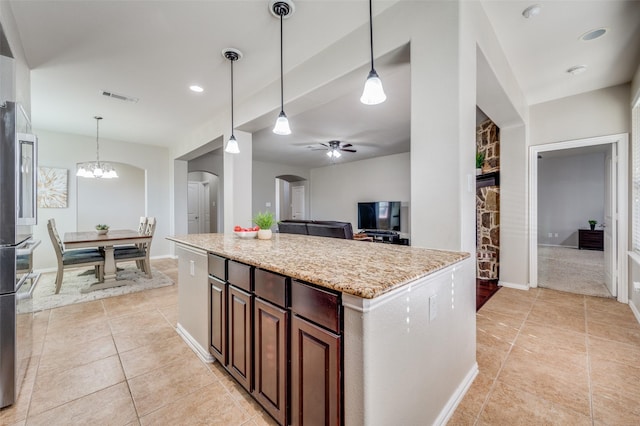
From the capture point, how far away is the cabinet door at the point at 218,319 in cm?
182

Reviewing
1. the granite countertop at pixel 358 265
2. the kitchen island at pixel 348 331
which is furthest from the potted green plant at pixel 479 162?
the granite countertop at pixel 358 265

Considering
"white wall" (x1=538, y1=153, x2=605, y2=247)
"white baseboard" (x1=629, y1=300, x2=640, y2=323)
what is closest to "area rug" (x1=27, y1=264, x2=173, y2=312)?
"white baseboard" (x1=629, y1=300, x2=640, y2=323)

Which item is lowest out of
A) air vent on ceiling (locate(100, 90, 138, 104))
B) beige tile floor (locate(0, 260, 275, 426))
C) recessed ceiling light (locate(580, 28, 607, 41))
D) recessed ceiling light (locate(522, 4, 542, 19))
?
beige tile floor (locate(0, 260, 275, 426))

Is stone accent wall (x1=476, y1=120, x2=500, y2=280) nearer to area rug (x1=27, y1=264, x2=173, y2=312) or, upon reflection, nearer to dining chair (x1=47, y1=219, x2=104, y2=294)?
area rug (x1=27, y1=264, x2=173, y2=312)

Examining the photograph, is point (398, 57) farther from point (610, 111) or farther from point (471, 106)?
point (610, 111)

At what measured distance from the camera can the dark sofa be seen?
3.91 meters

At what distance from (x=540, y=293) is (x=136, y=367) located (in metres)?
4.60

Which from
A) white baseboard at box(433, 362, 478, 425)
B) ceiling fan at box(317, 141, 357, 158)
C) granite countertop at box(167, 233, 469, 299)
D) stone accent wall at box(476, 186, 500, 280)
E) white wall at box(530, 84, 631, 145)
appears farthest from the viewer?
ceiling fan at box(317, 141, 357, 158)

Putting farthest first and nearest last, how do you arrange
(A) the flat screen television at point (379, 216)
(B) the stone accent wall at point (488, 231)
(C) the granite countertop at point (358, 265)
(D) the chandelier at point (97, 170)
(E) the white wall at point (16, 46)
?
(A) the flat screen television at point (379, 216) → (D) the chandelier at point (97, 170) → (B) the stone accent wall at point (488, 231) → (E) the white wall at point (16, 46) → (C) the granite countertop at point (358, 265)

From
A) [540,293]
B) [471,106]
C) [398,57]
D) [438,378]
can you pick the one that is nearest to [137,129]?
[398,57]

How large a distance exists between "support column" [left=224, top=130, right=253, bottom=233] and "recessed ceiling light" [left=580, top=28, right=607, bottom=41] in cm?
366

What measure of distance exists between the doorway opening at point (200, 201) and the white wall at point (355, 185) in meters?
3.27

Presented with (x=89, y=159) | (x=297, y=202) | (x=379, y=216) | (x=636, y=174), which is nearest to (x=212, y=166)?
(x=89, y=159)

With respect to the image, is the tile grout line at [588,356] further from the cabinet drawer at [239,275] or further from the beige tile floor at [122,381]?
the cabinet drawer at [239,275]
